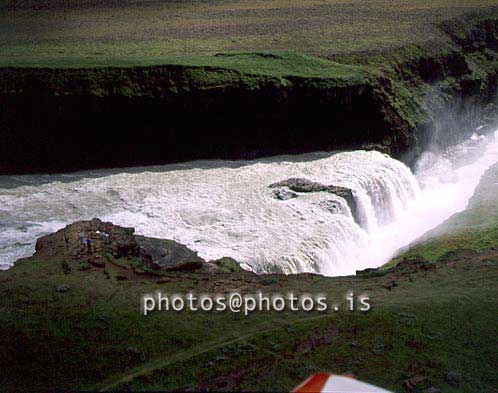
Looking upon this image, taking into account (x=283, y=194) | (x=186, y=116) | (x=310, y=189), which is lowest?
(x=283, y=194)

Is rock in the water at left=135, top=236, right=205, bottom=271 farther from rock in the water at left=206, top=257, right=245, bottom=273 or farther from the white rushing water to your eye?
the white rushing water

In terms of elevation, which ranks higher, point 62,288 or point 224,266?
point 224,266

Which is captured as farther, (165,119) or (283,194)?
(165,119)

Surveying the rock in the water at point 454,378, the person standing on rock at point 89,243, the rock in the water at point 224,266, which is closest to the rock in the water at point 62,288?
the person standing on rock at point 89,243

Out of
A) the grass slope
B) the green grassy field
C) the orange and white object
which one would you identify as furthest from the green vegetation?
the green grassy field

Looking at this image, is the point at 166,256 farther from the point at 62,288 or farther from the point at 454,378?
the point at 454,378

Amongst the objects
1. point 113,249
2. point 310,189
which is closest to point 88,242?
point 113,249

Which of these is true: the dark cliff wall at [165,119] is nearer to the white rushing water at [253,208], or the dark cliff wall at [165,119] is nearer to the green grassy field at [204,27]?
the white rushing water at [253,208]

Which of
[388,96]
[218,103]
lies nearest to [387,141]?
[388,96]
